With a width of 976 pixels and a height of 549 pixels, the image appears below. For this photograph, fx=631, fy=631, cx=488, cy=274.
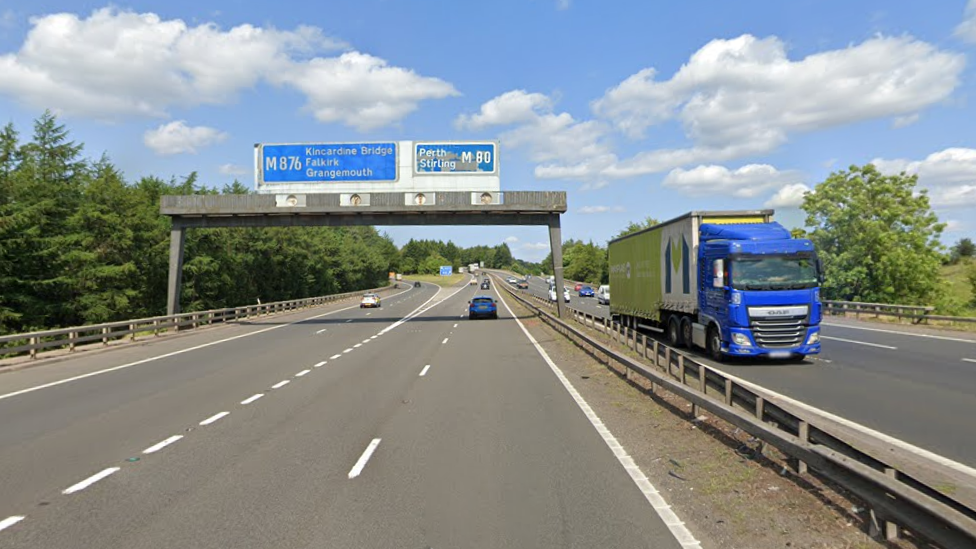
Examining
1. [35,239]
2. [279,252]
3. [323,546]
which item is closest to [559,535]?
[323,546]

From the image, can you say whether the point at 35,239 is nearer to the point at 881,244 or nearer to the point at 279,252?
the point at 279,252

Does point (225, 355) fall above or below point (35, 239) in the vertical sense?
below

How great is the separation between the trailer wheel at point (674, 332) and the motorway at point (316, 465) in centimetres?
693

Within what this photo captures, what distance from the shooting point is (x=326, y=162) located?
1371 inches

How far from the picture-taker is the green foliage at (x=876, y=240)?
50594mm

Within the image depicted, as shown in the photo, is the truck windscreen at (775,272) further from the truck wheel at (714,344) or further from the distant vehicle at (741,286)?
the truck wheel at (714,344)

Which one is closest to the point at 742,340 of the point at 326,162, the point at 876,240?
the point at 326,162

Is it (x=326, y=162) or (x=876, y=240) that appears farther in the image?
(x=876, y=240)

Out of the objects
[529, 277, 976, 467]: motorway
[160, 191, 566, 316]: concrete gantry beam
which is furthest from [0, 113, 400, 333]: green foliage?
[529, 277, 976, 467]: motorway

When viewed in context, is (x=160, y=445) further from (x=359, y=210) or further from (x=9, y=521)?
(x=359, y=210)

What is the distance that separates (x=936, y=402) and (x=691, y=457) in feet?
21.0

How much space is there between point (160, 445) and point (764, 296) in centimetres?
1394

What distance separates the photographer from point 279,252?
78.4 m

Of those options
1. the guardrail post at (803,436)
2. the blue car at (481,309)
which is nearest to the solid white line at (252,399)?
the guardrail post at (803,436)
